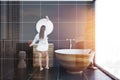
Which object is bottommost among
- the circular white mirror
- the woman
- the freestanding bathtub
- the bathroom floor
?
the bathroom floor

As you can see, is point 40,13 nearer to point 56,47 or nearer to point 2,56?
point 56,47

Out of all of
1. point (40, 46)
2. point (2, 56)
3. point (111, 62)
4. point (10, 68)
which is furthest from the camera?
point (40, 46)

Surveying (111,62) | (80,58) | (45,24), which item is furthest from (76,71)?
(45,24)

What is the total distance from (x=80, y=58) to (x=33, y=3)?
53.1 inches

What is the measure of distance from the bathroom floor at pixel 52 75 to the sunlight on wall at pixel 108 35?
0.20 meters

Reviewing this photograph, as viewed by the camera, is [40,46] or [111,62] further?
[40,46]

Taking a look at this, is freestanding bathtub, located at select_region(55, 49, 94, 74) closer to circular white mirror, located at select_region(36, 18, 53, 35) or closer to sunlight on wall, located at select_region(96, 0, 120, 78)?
sunlight on wall, located at select_region(96, 0, 120, 78)

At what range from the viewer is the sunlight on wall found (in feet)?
8.24

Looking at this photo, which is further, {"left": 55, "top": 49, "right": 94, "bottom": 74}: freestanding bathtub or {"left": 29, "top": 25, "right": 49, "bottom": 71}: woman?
{"left": 29, "top": 25, "right": 49, "bottom": 71}: woman

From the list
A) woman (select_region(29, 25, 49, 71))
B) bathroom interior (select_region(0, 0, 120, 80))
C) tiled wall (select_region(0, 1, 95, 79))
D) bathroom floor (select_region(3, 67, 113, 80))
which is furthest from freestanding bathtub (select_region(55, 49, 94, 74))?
tiled wall (select_region(0, 1, 95, 79))

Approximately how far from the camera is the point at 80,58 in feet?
9.07

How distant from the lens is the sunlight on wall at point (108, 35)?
8.24ft

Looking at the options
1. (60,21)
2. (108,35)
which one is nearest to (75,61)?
(108,35)

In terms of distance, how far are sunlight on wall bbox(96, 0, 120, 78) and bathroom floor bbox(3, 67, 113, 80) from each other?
0.66 ft
